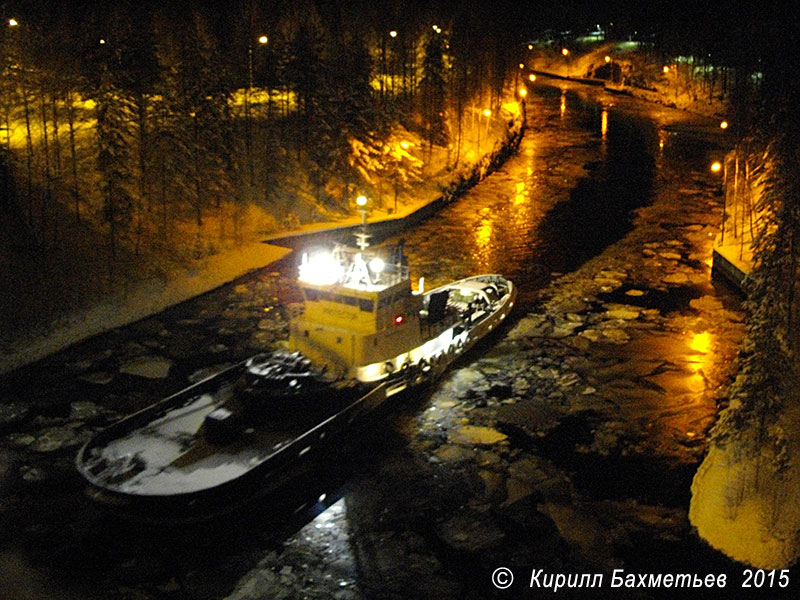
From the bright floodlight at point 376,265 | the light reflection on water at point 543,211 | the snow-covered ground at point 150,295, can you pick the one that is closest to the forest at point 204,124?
the snow-covered ground at point 150,295

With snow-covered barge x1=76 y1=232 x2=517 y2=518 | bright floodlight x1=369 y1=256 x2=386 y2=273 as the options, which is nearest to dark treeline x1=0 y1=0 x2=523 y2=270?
snow-covered barge x1=76 y1=232 x2=517 y2=518

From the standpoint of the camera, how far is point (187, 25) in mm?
40375

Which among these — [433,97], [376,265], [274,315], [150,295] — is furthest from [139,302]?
[433,97]

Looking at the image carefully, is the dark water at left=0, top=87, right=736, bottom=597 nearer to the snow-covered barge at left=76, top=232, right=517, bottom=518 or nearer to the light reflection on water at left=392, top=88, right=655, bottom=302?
the light reflection on water at left=392, top=88, right=655, bottom=302

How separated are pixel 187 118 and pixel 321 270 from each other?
18648 millimetres

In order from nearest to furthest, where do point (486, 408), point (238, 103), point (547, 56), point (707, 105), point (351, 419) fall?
point (351, 419), point (486, 408), point (238, 103), point (707, 105), point (547, 56)

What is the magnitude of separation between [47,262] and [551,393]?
665 inches

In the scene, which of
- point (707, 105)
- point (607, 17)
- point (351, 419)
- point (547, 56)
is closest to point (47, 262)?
point (351, 419)

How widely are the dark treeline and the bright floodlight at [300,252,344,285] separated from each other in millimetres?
12709

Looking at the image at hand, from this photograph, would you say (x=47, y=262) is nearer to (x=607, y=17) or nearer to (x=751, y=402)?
(x=751, y=402)

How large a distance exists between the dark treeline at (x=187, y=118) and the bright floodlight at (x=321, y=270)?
12709 mm

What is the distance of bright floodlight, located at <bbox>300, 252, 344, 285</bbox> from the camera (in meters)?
16.7

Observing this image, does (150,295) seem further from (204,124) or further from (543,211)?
(543,211)

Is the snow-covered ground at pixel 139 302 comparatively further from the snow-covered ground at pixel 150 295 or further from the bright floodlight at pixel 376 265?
the bright floodlight at pixel 376 265
